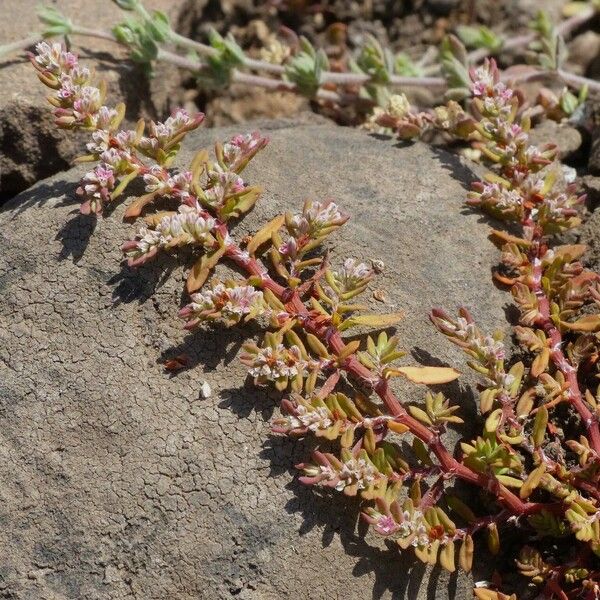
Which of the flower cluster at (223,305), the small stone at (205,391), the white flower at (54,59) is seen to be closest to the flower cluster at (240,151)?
the flower cluster at (223,305)

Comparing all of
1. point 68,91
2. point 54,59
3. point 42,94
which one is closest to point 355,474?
point 68,91

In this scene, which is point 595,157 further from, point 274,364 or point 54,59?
point 54,59

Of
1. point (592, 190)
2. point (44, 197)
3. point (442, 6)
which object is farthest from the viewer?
point (442, 6)

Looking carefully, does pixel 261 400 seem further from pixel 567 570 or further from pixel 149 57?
pixel 149 57

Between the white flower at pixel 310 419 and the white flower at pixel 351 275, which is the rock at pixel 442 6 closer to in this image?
the white flower at pixel 351 275

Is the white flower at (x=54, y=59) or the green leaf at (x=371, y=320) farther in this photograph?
the white flower at (x=54, y=59)

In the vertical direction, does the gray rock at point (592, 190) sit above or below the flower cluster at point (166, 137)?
below

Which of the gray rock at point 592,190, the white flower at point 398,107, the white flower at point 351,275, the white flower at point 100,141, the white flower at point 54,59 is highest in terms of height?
the white flower at point 54,59
